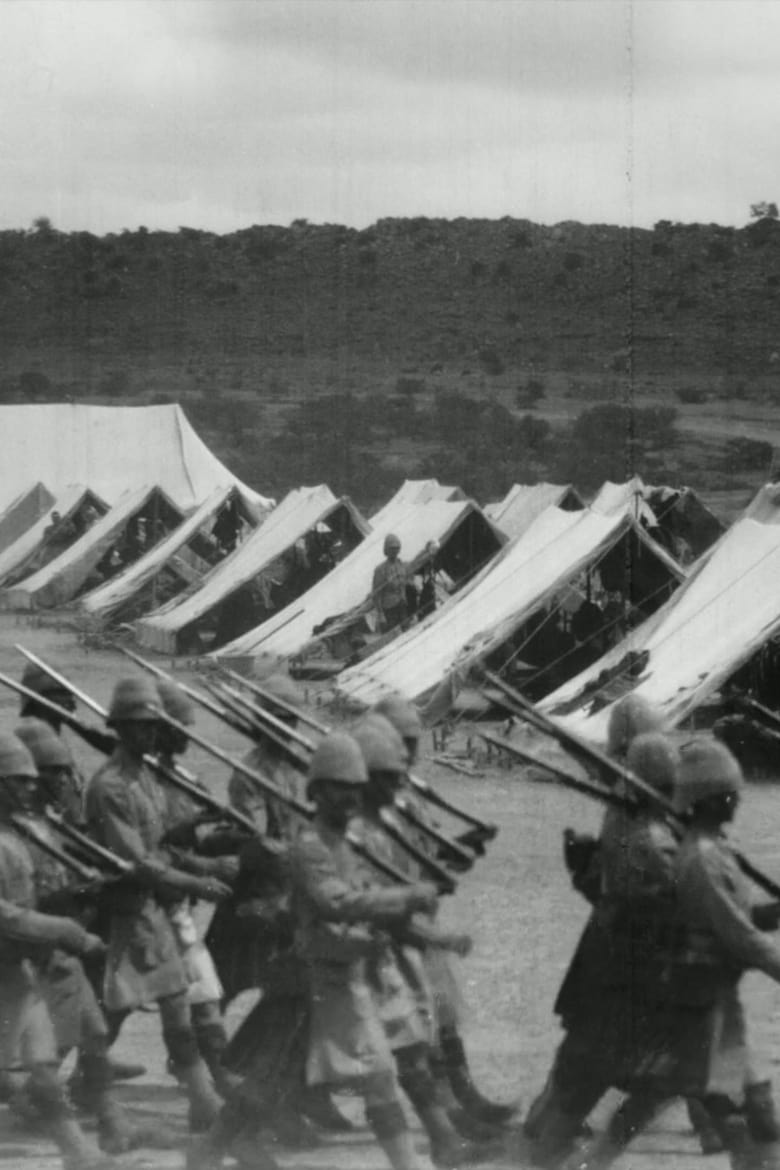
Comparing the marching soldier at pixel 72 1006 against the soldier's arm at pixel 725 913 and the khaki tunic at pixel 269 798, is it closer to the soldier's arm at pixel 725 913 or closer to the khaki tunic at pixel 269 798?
the khaki tunic at pixel 269 798

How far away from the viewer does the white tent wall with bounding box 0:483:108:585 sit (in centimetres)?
3722

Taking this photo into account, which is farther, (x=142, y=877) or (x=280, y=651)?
(x=280, y=651)

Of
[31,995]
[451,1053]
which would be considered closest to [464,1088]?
[451,1053]

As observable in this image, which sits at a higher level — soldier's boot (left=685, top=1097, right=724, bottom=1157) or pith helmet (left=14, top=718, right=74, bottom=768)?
pith helmet (left=14, top=718, right=74, bottom=768)

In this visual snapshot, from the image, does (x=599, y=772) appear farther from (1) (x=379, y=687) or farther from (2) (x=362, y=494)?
(2) (x=362, y=494)

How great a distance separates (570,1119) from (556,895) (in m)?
4.93

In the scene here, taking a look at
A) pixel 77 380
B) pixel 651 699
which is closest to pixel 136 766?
pixel 651 699

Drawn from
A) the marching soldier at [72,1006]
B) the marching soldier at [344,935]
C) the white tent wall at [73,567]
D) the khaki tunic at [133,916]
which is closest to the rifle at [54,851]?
the marching soldier at [72,1006]

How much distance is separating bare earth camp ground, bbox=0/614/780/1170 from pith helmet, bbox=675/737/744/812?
137 cm

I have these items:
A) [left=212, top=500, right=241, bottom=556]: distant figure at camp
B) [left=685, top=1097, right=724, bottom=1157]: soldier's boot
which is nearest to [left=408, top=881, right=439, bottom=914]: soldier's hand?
[left=685, top=1097, right=724, bottom=1157]: soldier's boot

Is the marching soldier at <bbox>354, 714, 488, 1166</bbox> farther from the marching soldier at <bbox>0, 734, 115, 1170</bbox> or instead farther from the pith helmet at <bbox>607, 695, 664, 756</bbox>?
the marching soldier at <bbox>0, 734, 115, 1170</bbox>

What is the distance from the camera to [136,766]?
8320mm

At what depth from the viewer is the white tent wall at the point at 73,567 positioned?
33969mm

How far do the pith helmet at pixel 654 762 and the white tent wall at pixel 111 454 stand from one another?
2935cm
